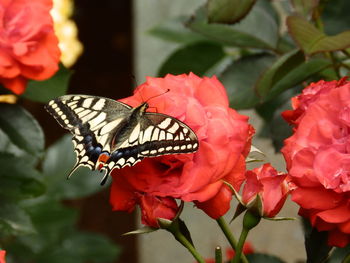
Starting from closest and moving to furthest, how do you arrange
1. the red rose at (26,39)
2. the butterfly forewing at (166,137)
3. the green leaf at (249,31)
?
1. the butterfly forewing at (166,137)
2. the red rose at (26,39)
3. the green leaf at (249,31)

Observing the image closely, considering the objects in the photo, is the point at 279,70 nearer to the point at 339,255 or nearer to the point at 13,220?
the point at 339,255

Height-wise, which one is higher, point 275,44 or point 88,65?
point 275,44

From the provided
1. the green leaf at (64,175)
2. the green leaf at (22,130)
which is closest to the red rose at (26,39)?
the green leaf at (22,130)

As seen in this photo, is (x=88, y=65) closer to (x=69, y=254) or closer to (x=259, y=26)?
(x=69, y=254)

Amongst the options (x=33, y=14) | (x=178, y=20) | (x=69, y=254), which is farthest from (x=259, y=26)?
(x=69, y=254)

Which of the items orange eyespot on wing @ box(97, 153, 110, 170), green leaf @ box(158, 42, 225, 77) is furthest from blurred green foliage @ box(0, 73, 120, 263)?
orange eyespot on wing @ box(97, 153, 110, 170)

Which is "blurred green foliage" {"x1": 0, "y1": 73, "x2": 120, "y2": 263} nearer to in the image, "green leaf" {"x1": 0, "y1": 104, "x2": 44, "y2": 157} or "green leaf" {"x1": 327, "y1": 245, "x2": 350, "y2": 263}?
"green leaf" {"x1": 0, "y1": 104, "x2": 44, "y2": 157}

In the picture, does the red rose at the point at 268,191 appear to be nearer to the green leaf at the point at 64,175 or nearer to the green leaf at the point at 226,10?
the green leaf at the point at 226,10
